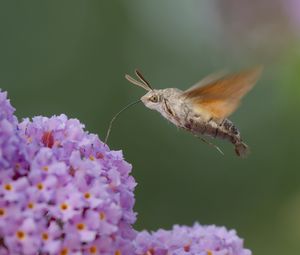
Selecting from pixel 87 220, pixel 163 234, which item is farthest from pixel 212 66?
pixel 87 220

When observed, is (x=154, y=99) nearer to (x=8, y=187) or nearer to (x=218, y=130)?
(x=218, y=130)

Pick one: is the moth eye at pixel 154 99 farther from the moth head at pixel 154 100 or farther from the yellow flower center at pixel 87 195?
the yellow flower center at pixel 87 195

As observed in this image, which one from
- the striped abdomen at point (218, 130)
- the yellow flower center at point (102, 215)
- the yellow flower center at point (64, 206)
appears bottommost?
the yellow flower center at point (102, 215)

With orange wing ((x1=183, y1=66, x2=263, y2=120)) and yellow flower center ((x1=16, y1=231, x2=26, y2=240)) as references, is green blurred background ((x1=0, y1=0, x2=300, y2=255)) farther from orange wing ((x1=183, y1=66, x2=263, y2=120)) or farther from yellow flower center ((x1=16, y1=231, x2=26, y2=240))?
yellow flower center ((x1=16, y1=231, x2=26, y2=240))

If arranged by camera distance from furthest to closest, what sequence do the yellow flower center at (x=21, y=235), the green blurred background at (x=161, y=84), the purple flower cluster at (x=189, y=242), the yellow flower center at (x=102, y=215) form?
the green blurred background at (x=161, y=84) < the purple flower cluster at (x=189, y=242) < the yellow flower center at (x=102, y=215) < the yellow flower center at (x=21, y=235)

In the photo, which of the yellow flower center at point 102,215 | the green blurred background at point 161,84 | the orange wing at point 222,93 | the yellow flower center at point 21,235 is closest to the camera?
the yellow flower center at point 21,235

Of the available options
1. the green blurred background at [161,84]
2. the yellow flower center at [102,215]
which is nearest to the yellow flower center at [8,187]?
the yellow flower center at [102,215]

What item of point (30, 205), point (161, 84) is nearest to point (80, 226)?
point (30, 205)
